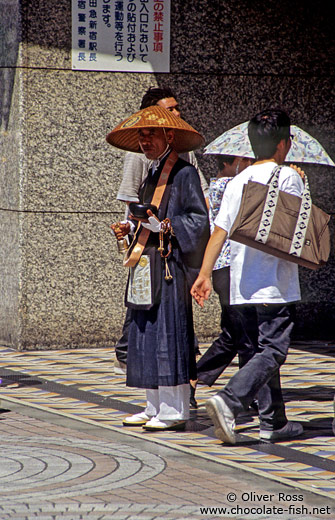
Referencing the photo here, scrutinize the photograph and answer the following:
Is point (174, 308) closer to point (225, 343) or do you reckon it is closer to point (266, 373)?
point (266, 373)

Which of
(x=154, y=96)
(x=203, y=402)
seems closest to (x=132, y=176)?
(x=154, y=96)

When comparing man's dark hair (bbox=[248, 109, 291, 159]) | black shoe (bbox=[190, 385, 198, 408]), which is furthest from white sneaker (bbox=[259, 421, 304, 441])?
man's dark hair (bbox=[248, 109, 291, 159])

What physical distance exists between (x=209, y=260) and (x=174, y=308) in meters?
0.44

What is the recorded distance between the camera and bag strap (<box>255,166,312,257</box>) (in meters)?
5.79

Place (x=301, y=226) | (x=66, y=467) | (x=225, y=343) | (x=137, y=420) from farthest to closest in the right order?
(x=225, y=343), (x=137, y=420), (x=301, y=226), (x=66, y=467)

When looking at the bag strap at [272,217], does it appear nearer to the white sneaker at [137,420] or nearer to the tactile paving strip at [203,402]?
the tactile paving strip at [203,402]

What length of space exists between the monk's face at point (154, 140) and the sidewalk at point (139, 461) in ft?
5.57

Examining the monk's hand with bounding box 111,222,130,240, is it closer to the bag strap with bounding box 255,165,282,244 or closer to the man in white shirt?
the man in white shirt

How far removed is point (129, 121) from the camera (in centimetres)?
641

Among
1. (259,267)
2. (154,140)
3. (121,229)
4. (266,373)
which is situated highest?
(154,140)

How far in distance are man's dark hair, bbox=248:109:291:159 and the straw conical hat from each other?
485 mm

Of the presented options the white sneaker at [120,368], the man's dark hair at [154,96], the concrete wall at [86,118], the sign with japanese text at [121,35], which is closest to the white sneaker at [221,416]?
the man's dark hair at [154,96]

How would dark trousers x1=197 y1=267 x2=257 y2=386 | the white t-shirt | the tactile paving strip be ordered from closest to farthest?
the tactile paving strip, the white t-shirt, dark trousers x1=197 y1=267 x2=257 y2=386

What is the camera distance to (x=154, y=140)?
20.8ft
